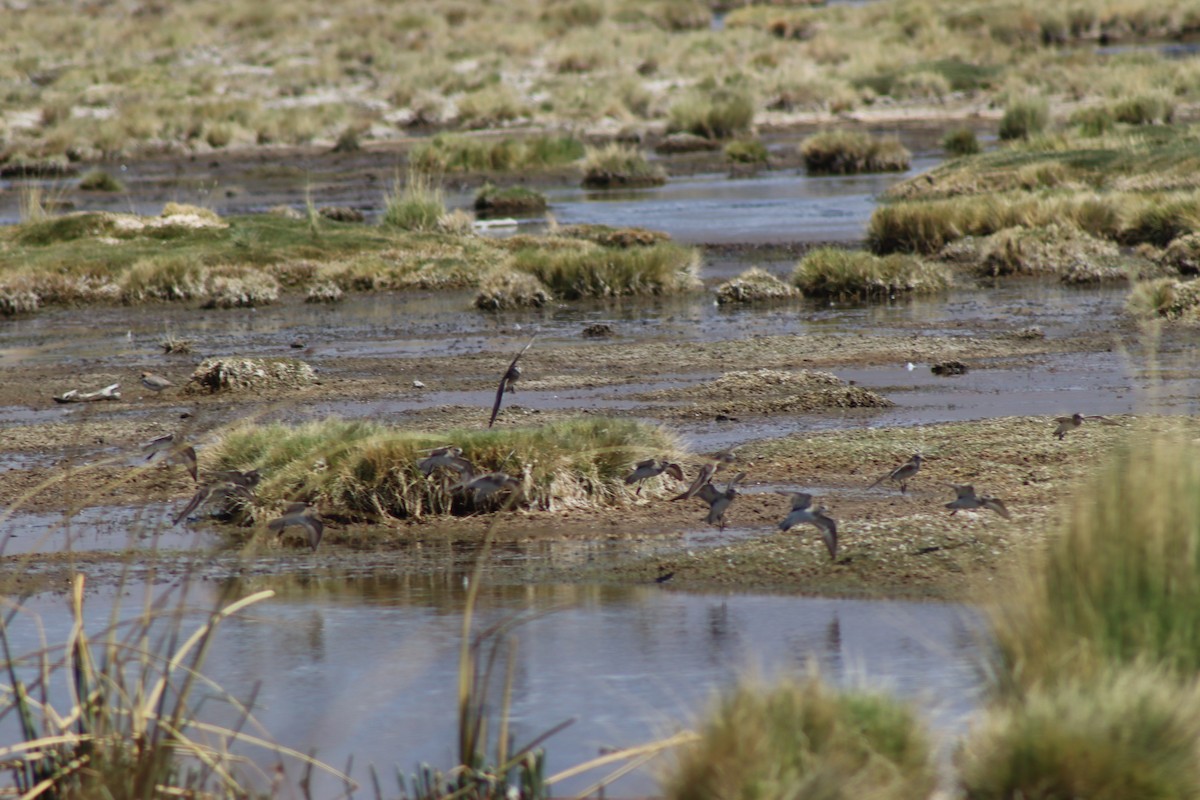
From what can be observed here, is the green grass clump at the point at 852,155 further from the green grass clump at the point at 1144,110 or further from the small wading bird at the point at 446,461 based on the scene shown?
the small wading bird at the point at 446,461

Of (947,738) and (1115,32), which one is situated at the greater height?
(1115,32)

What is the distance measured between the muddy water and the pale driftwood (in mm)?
7106

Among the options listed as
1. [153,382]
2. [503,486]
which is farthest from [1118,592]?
[153,382]

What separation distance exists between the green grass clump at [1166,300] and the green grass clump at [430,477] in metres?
10.8

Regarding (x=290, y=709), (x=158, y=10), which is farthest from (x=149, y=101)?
(x=290, y=709)

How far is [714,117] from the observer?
52781 mm

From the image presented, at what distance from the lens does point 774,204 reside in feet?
123

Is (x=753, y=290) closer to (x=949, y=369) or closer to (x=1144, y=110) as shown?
(x=949, y=369)

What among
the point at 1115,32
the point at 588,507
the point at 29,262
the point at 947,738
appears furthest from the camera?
the point at 1115,32

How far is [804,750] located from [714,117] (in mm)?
48173

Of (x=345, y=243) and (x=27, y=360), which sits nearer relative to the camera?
(x=27, y=360)

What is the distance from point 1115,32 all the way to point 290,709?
3114 inches

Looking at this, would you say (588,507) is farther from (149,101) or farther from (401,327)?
(149,101)

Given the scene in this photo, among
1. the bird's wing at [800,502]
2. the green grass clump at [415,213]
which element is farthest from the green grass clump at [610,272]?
the bird's wing at [800,502]
